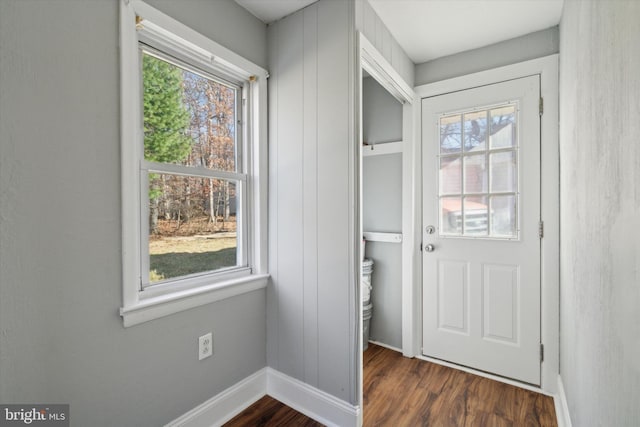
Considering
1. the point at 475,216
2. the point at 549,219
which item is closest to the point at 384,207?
the point at 475,216

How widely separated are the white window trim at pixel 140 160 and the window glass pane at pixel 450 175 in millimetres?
1348

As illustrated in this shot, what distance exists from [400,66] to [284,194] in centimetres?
129

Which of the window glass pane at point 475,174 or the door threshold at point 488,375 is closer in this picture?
the door threshold at point 488,375

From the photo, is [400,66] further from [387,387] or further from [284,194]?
[387,387]

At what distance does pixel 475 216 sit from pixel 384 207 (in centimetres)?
71

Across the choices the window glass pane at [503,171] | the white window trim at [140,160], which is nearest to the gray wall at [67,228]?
the white window trim at [140,160]

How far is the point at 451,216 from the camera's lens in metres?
2.25

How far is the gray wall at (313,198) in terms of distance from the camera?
1608mm

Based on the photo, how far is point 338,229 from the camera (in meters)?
1.64

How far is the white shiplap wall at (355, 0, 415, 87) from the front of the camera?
65.1 inches

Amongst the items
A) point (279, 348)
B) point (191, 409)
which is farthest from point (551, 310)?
point (191, 409)

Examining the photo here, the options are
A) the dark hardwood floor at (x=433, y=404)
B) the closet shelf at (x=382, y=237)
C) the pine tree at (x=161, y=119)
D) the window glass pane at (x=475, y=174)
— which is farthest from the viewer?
the closet shelf at (x=382, y=237)

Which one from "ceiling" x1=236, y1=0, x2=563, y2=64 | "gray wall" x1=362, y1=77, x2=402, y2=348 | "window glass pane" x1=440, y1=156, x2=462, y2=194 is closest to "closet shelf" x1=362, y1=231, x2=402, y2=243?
"gray wall" x1=362, y1=77, x2=402, y2=348

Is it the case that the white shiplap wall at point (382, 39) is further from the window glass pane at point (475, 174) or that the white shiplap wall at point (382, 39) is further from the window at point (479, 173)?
the window glass pane at point (475, 174)
